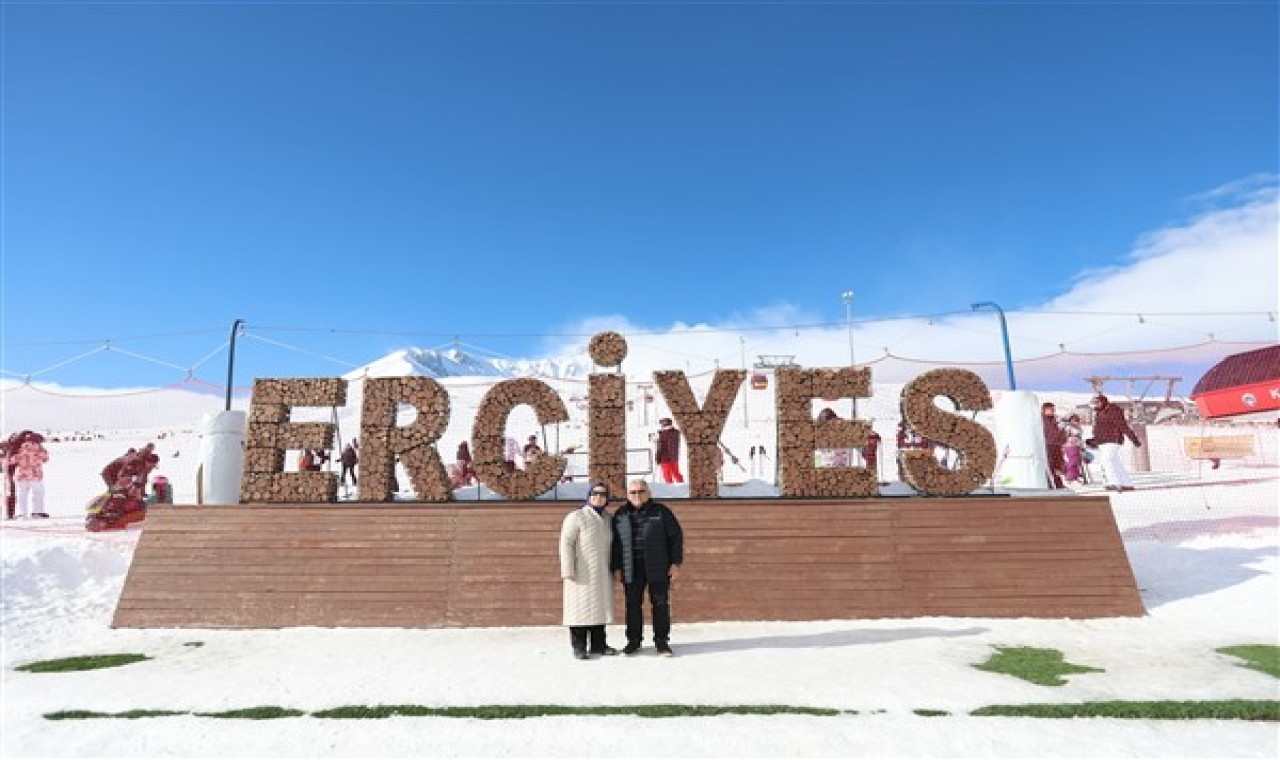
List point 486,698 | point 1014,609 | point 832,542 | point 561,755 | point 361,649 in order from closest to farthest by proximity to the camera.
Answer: point 561,755
point 486,698
point 361,649
point 1014,609
point 832,542

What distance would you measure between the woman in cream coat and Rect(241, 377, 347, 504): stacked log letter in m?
6.02

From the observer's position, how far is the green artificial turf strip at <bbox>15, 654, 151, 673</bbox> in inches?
317

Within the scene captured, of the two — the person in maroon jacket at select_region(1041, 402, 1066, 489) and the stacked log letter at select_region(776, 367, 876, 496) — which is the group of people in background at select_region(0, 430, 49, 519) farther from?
the person in maroon jacket at select_region(1041, 402, 1066, 489)

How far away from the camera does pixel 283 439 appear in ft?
40.9

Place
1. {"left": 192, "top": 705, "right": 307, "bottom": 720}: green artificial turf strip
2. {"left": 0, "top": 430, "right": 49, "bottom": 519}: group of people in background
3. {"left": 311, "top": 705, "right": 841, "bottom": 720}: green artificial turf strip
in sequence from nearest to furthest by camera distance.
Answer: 1. {"left": 311, "top": 705, "right": 841, "bottom": 720}: green artificial turf strip
2. {"left": 192, "top": 705, "right": 307, "bottom": 720}: green artificial turf strip
3. {"left": 0, "top": 430, "right": 49, "bottom": 519}: group of people in background

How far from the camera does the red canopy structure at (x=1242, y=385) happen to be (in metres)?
19.1

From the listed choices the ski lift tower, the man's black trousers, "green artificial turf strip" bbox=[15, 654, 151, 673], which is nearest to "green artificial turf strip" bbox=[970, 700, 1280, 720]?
the man's black trousers

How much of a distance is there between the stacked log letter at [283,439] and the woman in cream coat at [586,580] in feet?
19.7

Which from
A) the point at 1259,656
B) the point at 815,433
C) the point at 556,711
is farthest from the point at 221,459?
the point at 1259,656

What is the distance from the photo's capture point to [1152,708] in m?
5.93

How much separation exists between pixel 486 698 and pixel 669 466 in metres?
9.73

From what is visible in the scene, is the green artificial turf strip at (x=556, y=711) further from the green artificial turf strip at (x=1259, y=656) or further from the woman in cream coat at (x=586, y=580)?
the green artificial turf strip at (x=1259, y=656)

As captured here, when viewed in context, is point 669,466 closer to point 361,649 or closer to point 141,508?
point 361,649

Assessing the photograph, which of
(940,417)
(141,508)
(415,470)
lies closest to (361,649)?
(415,470)
